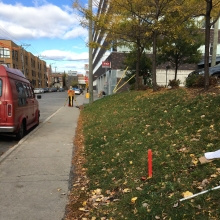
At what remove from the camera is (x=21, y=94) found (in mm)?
8320

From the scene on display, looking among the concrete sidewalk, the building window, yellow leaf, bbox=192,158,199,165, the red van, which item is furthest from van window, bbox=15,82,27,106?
the building window

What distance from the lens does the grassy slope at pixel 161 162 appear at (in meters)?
3.10

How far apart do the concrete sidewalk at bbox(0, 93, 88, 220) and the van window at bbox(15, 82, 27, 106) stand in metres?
1.25

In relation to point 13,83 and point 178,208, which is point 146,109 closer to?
point 13,83

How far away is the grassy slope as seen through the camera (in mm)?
3104

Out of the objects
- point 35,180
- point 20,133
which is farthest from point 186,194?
point 20,133

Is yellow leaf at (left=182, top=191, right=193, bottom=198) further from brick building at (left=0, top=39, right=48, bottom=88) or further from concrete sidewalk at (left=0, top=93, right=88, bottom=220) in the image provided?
brick building at (left=0, top=39, right=48, bottom=88)

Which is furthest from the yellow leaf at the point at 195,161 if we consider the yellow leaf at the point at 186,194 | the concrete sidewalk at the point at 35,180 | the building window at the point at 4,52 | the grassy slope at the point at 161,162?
the building window at the point at 4,52

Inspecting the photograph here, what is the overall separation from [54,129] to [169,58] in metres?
11.6

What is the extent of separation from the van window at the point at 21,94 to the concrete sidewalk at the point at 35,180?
1.25 m

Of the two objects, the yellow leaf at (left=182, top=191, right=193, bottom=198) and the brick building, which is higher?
the brick building

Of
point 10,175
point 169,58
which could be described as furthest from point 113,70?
point 10,175

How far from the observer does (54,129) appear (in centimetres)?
1016

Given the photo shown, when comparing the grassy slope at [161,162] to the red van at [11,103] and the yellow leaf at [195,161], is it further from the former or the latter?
the red van at [11,103]
